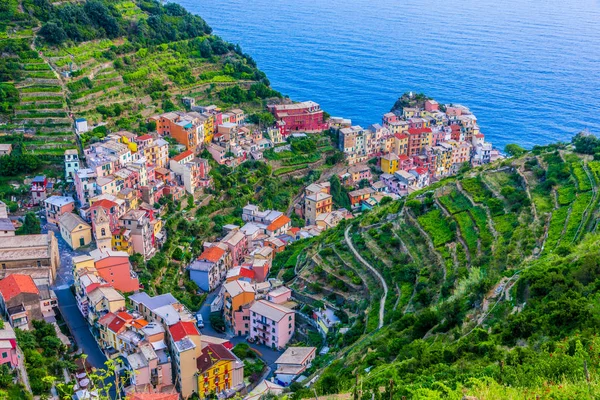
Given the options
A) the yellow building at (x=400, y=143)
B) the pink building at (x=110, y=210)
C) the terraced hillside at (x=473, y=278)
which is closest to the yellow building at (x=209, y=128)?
the pink building at (x=110, y=210)

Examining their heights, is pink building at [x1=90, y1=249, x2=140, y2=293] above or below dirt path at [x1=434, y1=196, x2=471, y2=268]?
below

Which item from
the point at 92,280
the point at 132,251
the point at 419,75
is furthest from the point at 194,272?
the point at 419,75

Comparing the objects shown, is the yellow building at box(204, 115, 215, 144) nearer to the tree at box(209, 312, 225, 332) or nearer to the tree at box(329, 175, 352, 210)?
the tree at box(329, 175, 352, 210)

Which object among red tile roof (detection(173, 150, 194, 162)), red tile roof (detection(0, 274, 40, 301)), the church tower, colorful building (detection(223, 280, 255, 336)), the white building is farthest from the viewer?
red tile roof (detection(173, 150, 194, 162))

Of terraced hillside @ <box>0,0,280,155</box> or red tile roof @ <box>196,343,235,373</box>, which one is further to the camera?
terraced hillside @ <box>0,0,280,155</box>

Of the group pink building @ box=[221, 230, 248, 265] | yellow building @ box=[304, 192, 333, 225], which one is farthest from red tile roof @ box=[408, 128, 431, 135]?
pink building @ box=[221, 230, 248, 265]

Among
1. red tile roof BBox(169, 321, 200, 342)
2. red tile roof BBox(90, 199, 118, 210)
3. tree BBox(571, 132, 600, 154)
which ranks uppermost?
tree BBox(571, 132, 600, 154)

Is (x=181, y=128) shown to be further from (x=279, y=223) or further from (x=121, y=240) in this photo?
(x=121, y=240)
